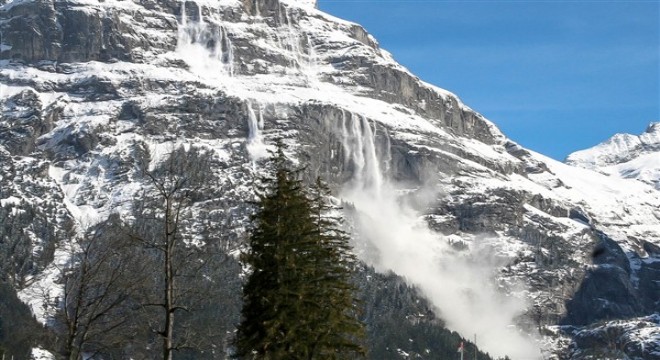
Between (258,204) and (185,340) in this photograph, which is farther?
(258,204)

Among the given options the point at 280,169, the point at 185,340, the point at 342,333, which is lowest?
the point at 185,340

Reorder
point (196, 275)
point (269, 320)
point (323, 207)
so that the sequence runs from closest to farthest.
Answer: point (196, 275)
point (269, 320)
point (323, 207)

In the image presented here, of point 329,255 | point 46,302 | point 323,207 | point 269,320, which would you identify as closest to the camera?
point 46,302

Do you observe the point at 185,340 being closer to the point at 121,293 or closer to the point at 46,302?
the point at 121,293

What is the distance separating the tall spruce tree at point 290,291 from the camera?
63031mm

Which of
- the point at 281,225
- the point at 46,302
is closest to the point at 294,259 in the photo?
the point at 281,225

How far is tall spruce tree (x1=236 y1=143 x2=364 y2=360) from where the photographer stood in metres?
63.0

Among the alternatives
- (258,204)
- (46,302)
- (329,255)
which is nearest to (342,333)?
(329,255)

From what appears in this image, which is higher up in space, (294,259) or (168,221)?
(294,259)

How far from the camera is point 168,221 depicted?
A: 1834 inches

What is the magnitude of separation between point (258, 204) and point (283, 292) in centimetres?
542

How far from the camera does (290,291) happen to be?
63094 millimetres

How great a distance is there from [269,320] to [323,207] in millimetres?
11262

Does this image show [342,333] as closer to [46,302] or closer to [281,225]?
[281,225]
